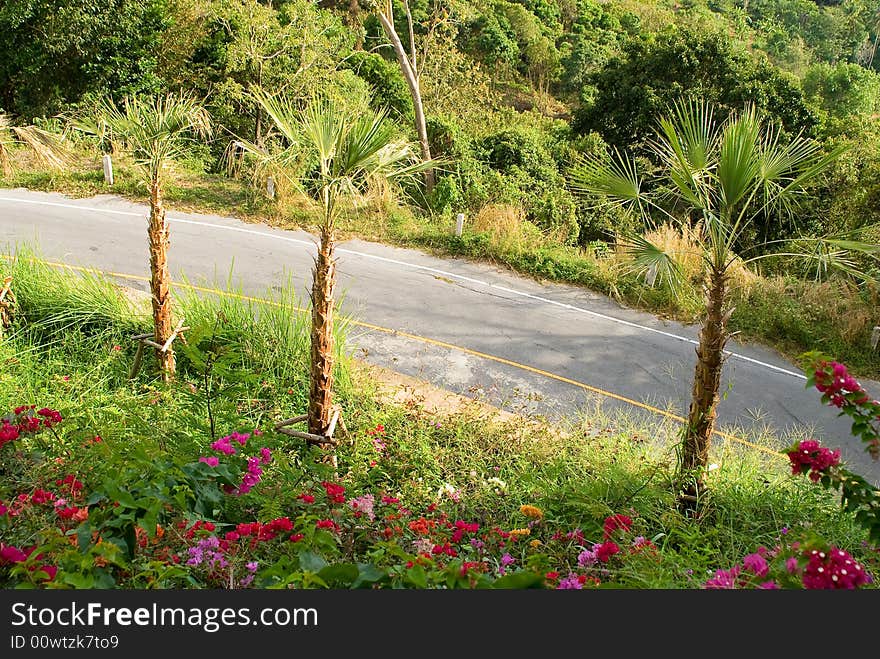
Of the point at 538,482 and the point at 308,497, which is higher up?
the point at 308,497

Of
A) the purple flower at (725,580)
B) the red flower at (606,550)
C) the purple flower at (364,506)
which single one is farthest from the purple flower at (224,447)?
the purple flower at (725,580)

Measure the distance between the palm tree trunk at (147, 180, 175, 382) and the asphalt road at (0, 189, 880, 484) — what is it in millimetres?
1639

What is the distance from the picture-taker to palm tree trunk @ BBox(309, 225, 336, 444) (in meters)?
6.01

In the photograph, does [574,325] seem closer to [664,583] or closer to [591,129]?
[664,583]

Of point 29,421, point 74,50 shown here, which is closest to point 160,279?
point 29,421

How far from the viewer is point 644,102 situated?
2184 centimetres

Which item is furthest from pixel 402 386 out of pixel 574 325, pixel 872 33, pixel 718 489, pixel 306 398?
pixel 872 33

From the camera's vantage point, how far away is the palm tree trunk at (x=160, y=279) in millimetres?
7188

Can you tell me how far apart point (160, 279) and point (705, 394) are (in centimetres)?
487

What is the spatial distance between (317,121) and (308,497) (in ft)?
8.37

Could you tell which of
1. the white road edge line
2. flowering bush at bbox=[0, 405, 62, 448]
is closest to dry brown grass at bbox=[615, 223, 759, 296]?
the white road edge line

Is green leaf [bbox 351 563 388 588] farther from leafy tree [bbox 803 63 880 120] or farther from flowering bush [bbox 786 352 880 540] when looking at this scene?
leafy tree [bbox 803 63 880 120]

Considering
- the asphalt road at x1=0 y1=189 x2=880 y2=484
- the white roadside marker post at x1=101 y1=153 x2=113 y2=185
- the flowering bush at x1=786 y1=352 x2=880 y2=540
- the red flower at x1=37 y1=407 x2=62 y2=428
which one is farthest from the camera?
the white roadside marker post at x1=101 y1=153 x2=113 y2=185

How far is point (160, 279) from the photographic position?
7.33 m
